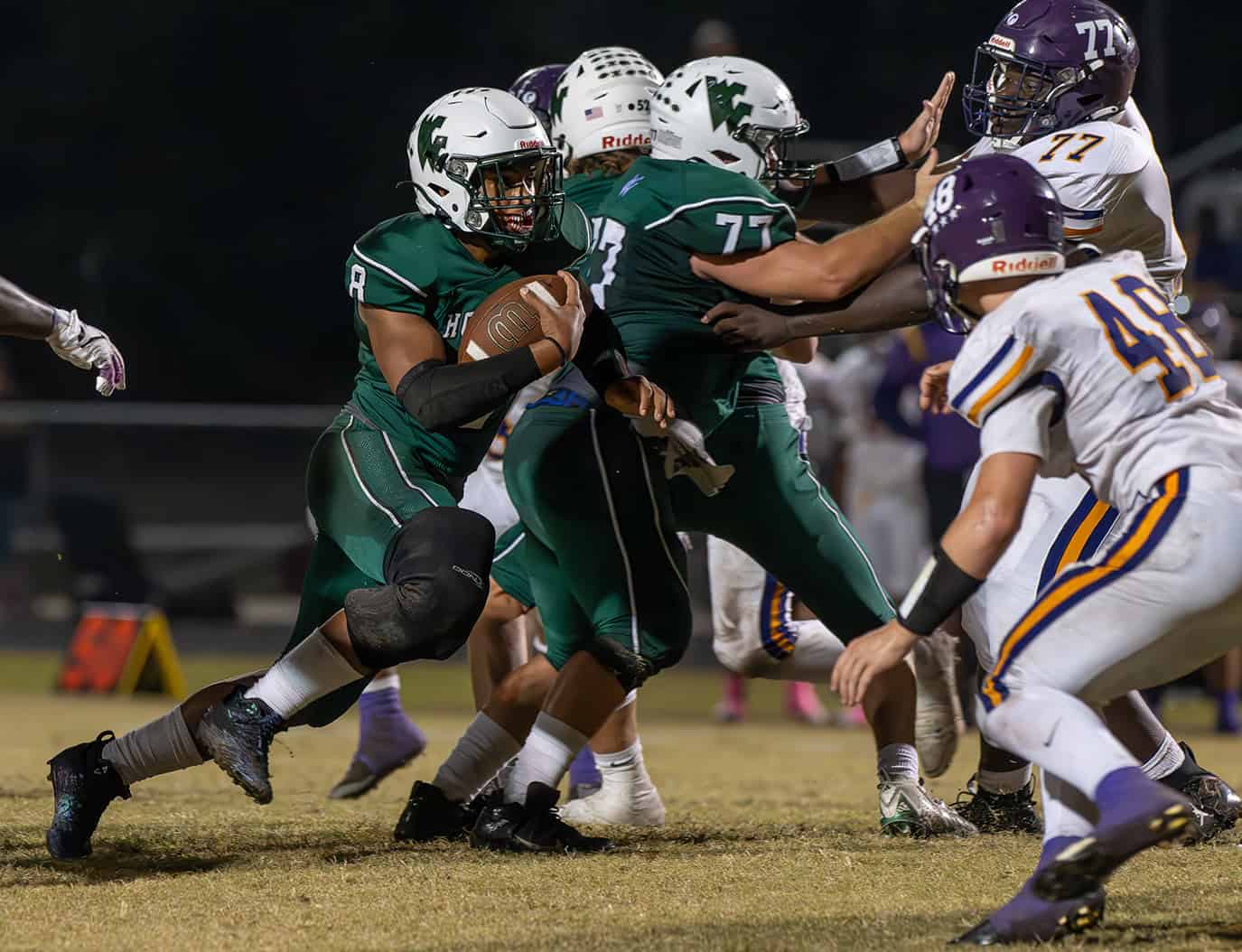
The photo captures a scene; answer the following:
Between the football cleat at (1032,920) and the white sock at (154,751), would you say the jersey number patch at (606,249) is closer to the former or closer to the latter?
the white sock at (154,751)

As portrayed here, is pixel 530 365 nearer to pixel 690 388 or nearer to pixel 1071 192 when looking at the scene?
pixel 690 388

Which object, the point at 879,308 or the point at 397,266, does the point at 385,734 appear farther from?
the point at 879,308

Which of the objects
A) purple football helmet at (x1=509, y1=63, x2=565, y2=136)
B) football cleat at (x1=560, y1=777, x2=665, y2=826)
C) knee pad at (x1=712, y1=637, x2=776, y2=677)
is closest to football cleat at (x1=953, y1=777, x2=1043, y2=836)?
knee pad at (x1=712, y1=637, x2=776, y2=677)

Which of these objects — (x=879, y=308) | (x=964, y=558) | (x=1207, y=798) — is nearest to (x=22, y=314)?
(x=879, y=308)

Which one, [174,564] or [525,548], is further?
[174,564]

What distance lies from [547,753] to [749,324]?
1.09m

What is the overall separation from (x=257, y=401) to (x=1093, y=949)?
16.4 meters

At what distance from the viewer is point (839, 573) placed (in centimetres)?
429

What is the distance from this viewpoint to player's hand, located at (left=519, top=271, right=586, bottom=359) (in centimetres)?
385

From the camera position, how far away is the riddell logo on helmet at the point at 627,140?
4.96 m

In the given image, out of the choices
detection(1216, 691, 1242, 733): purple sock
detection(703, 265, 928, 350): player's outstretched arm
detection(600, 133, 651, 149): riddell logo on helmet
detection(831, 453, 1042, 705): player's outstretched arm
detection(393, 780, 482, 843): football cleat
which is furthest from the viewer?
detection(1216, 691, 1242, 733): purple sock

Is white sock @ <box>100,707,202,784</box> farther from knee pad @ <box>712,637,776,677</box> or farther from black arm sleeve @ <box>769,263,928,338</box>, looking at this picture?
black arm sleeve @ <box>769,263,928,338</box>

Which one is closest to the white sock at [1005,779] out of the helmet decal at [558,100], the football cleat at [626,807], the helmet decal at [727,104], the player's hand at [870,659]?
the football cleat at [626,807]

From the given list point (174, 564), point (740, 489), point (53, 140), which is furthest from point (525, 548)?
point (53, 140)
